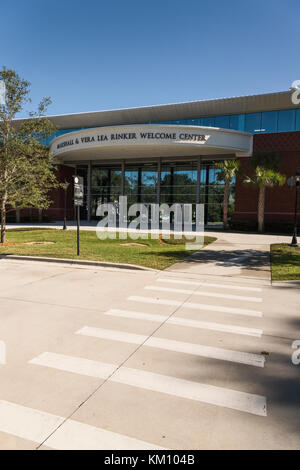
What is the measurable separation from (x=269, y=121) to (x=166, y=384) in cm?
3180

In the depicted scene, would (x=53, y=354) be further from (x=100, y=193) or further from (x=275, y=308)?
(x=100, y=193)

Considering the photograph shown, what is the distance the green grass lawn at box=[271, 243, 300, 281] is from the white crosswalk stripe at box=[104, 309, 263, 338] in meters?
4.55

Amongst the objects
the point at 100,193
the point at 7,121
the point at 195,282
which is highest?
the point at 7,121

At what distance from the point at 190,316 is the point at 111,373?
251 centimetres

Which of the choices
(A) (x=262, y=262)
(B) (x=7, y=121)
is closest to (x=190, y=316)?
(A) (x=262, y=262)

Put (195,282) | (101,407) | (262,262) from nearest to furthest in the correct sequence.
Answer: (101,407), (195,282), (262,262)

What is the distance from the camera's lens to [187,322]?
578 cm

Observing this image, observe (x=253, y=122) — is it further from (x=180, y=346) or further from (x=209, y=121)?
(x=180, y=346)

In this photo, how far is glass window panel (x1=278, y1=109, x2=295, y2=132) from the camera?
29812 mm

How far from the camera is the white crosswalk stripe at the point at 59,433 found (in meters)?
2.72

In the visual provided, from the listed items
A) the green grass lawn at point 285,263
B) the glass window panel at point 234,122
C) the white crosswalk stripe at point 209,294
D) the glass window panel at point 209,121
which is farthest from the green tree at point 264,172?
the white crosswalk stripe at point 209,294

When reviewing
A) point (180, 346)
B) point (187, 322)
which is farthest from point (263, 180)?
point (180, 346)

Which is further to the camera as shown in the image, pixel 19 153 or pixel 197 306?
pixel 19 153

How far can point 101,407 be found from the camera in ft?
10.6
